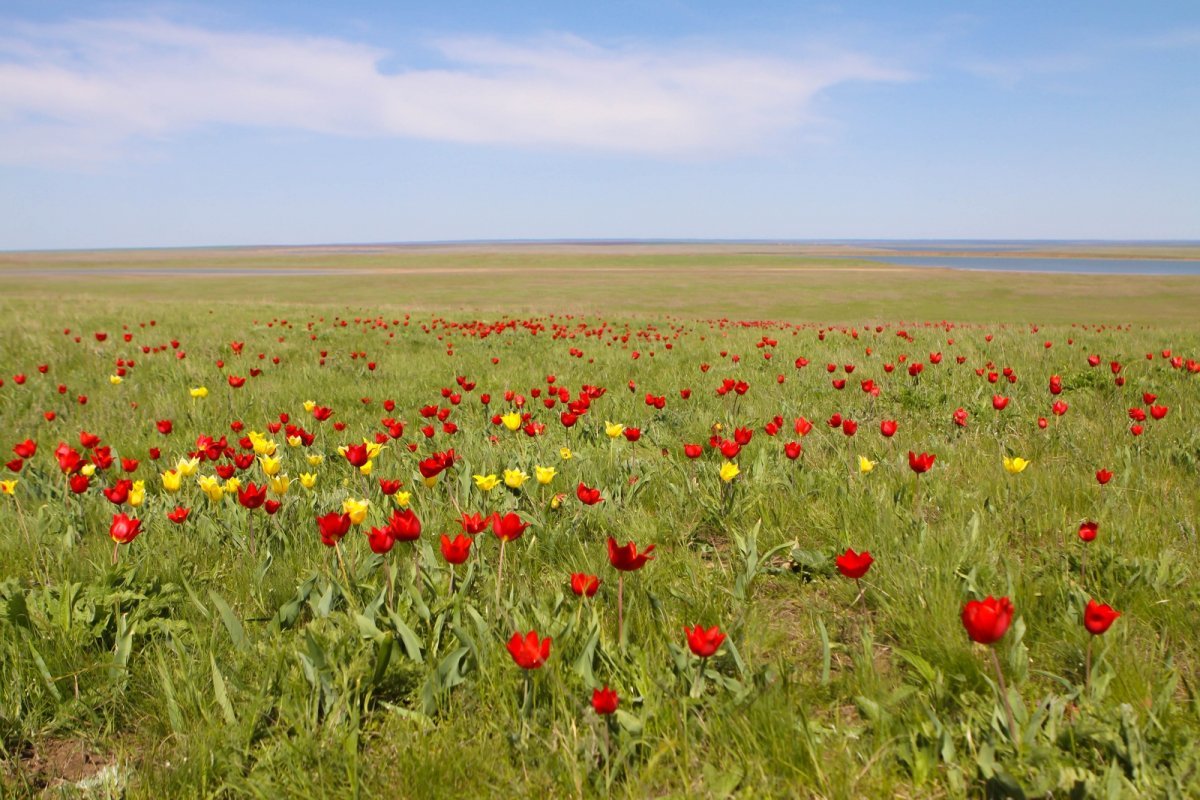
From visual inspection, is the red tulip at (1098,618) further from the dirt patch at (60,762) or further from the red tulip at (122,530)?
the red tulip at (122,530)

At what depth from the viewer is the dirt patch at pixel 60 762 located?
1925 mm

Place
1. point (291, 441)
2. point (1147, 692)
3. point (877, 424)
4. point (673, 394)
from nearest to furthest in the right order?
point (1147, 692) < point (291, 441) < point (877, 424) < point (673, 394)

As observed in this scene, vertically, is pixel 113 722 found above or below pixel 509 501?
below

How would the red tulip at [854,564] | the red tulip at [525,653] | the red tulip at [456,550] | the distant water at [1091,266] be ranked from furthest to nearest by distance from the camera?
the distant water at [1091,266] < the red tulip at [456,550] < the red tulip at [854,564] < the red tulip at [525,653]

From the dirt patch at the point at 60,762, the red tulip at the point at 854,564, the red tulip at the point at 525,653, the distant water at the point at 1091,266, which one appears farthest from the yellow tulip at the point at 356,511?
the distant water at the point at 1091,266

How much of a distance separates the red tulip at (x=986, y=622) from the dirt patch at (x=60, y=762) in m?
2.41

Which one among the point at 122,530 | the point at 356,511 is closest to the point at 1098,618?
the point at 356,511

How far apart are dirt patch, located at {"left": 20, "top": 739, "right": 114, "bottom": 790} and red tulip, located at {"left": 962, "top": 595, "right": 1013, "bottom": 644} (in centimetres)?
241

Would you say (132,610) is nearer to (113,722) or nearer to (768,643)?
(113,722)

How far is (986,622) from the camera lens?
1628 mm

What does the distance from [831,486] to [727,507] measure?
0.62 metres

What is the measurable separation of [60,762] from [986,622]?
2.68 meters

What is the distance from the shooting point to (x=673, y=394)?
273 inches

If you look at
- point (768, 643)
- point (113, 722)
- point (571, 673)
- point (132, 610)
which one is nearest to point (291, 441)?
point (132, 610)
